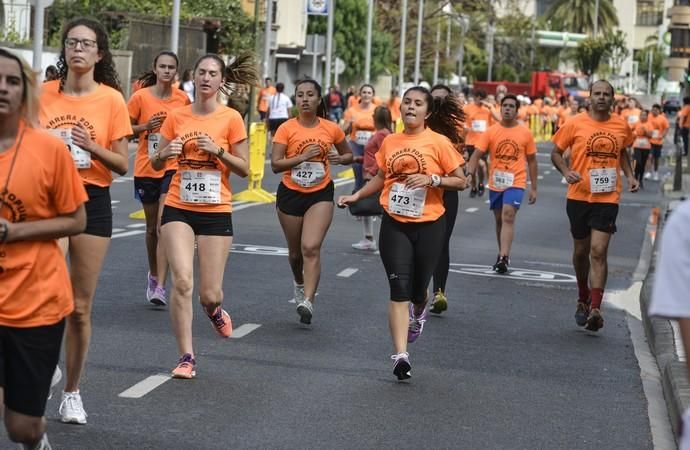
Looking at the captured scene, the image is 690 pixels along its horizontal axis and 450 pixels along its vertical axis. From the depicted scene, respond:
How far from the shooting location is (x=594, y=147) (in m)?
12.6

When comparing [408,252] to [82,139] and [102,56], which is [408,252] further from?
[82,139]

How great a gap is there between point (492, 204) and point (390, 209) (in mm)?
7029

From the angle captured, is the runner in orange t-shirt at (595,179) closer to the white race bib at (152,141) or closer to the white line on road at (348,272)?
the white race bib at (152,141)

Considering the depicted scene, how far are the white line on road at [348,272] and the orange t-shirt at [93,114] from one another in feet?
24.9

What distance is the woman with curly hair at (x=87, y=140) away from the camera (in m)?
7.76

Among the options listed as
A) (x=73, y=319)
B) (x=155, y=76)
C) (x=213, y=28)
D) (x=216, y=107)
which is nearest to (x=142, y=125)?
(x=155, y=76)

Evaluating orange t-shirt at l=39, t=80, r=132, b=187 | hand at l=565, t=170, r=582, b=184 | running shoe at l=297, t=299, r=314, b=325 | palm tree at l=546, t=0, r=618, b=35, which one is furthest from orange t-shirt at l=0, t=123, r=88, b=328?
palm tree at l=546, t=0, r=618, b=35

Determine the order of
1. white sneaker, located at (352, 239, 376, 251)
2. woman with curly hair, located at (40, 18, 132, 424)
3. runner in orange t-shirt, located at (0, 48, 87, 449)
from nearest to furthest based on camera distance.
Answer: runner in orange t-shirt, located at (0, 48, 87, 449), woman with curly hair, located at (40, 18, 132, 424), white sneaker, located at (352, 239, 376, 251)

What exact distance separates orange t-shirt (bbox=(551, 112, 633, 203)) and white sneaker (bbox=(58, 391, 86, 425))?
228 inches

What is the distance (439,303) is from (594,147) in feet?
6.05

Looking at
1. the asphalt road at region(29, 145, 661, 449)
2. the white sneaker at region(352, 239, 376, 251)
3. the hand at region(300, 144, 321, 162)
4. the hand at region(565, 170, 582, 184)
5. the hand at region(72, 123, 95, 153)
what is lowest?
the asphalt road at region(29, 145, 661, 449)

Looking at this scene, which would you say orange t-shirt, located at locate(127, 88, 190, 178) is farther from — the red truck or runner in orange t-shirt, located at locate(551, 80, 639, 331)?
the red truck

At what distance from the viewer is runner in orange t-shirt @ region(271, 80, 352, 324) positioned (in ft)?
39.8

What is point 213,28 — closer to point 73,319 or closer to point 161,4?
point 161,4
